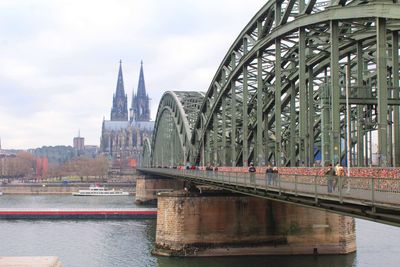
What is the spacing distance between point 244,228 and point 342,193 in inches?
1014

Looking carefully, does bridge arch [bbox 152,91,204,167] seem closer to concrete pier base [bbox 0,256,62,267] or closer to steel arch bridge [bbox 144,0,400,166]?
steel arch bridge [bbox 144,0,400,166]

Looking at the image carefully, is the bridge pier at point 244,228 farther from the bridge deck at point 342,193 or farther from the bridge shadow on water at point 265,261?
the bridge deck at point 342,193

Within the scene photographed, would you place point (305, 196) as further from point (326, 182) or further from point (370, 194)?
point (370, 194)

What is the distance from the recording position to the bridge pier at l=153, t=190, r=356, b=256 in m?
45.2

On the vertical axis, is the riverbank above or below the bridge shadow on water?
above

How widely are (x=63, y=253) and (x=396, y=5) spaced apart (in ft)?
110

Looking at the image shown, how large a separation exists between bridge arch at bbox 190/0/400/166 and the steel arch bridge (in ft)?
0.15

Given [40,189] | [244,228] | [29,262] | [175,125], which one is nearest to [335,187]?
[29,262]

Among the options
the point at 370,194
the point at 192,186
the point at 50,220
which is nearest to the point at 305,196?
the point at 370,194

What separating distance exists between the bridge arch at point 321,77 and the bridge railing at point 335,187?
9.91ft

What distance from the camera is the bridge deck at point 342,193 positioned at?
1805 cm

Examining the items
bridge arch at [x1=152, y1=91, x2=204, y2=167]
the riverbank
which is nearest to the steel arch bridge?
bridge arch at [x1=152, y1=91, x2=204, y2=167]

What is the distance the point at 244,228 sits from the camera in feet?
150

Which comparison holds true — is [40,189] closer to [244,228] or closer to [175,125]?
[175,125]
